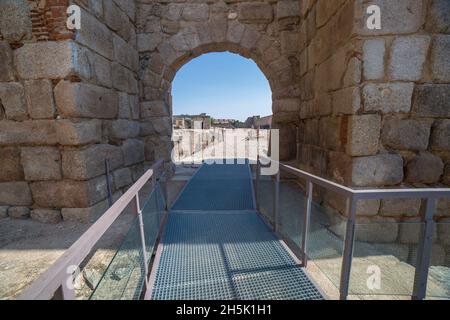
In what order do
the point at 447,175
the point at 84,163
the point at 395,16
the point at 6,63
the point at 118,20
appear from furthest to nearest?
the point at 118,20
the point at 84,163
the point at 6,63
the point at 447,175
the point at 395,16

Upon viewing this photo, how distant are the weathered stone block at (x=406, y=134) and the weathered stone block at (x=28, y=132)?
4045mm

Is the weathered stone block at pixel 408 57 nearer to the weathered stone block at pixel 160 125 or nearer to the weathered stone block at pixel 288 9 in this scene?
the weathered stone block at pixel 288 9

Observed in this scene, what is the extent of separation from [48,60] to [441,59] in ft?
14.7

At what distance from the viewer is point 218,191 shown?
410 centimetres

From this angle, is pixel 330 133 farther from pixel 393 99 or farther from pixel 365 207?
pixel 365 207

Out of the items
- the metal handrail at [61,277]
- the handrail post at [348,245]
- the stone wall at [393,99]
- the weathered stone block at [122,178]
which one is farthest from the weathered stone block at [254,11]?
the metal handrail at [61,277]

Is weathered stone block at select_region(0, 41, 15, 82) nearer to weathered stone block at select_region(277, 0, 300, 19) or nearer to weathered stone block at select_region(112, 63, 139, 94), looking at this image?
weathered stone block at select_region(112, 63, 139, 94)

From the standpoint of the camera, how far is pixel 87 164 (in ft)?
9.36

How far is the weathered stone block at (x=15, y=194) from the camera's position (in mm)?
2908

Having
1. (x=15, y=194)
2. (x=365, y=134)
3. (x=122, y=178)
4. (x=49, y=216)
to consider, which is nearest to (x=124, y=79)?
(x=122, y=178)

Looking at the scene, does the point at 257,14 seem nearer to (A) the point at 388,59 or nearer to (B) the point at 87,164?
(A) the point at 388,59

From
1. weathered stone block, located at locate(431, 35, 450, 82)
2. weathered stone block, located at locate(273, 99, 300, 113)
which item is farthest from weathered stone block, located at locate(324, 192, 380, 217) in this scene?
weathered stone block, located at locate(273, 99, 300, 113)

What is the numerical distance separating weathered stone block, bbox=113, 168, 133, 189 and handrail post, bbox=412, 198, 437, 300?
145 inches

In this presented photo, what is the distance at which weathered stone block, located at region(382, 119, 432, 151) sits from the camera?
98.9 inches
